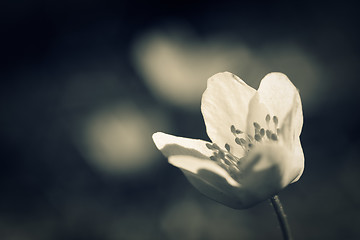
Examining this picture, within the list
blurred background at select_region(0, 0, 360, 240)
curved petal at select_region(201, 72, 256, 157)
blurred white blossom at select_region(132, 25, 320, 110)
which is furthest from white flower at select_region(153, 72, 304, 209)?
blurred white blossom at select_region(132, 25, 320, 110)

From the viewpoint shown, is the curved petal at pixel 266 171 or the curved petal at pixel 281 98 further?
the curved petal at pixel 281 98

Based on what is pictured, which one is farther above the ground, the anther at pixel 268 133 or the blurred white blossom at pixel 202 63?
the blurred white blossom at pixel 202 63

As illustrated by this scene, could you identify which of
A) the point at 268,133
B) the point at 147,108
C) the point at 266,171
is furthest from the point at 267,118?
the point at 147,108

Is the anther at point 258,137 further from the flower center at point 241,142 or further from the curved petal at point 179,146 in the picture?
the curved petal at point 179,146

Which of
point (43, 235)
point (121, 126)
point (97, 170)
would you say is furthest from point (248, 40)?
point (43, 235)

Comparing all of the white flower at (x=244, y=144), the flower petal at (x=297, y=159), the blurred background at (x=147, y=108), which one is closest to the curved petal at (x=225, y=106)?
the white flower at (x=244, y=144)
